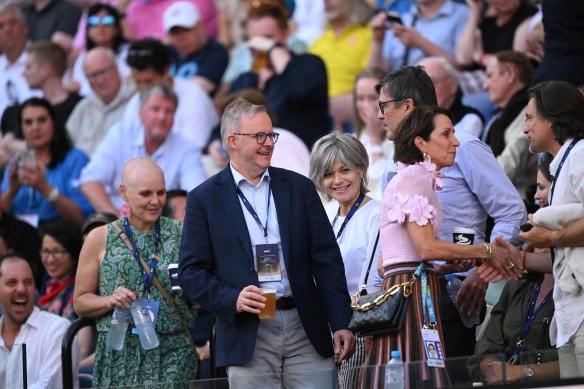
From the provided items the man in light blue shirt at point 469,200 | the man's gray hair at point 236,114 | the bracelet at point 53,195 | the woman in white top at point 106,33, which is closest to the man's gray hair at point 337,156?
the man in light blue shirt at point 469,200

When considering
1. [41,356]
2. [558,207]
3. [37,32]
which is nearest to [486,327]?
[558,207]

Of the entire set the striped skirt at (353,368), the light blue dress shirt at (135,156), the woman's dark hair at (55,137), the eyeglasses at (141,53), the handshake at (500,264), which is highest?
the eyeglasses at (141,53)

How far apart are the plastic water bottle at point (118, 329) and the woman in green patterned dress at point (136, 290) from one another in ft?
0.17

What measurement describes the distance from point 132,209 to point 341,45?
521 centimetres

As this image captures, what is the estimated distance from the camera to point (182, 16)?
532 inches

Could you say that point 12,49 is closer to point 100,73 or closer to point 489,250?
point 100,73

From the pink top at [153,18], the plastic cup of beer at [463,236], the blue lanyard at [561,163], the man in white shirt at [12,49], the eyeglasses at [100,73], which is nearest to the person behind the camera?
the plastic cup of beer at [463,236]

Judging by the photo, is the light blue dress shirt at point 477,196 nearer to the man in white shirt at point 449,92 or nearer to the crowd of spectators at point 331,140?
the crowd of spectators at point 331,140

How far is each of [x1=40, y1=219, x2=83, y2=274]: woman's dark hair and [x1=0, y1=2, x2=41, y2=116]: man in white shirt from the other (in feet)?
15.6

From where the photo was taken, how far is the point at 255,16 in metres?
12.0

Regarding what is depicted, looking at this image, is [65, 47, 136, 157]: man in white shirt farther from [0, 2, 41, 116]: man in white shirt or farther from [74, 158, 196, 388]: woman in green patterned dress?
[74, 158, 196, 388]: woman in green patterned dress

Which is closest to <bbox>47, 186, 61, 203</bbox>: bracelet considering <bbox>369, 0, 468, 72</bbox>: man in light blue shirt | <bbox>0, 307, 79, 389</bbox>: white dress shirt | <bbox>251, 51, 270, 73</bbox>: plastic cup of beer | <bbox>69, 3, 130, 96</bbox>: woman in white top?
<bbox>251, 51, 270, 73</bbox>: plastic cup of beer

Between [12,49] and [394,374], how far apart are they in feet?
32.0

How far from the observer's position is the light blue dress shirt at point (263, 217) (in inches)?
272
